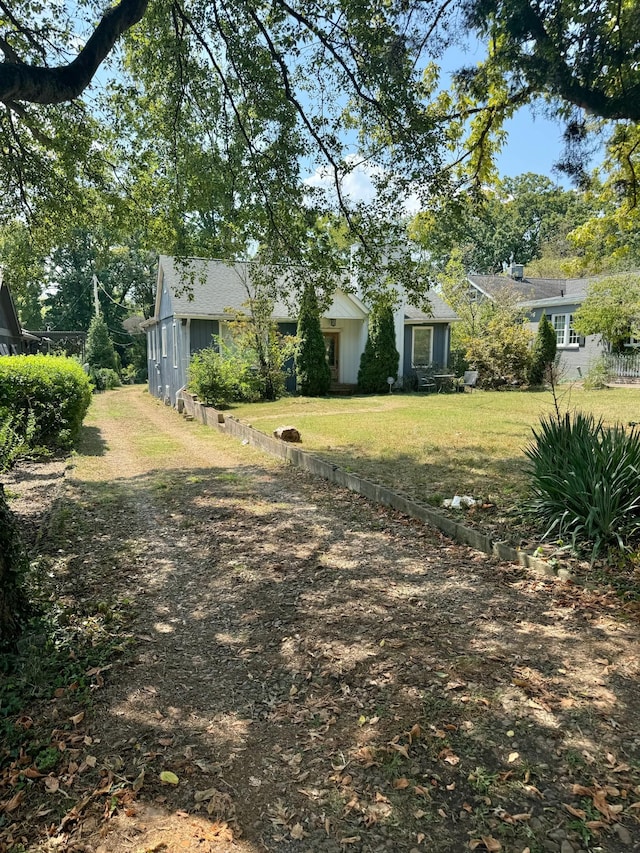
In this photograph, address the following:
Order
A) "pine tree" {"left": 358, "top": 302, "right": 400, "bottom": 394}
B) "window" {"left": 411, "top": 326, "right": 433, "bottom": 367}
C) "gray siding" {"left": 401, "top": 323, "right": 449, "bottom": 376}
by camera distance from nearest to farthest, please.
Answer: "pine tree" {"left": 358, "top": 302, "right": 400, "bottom": 394} < "gray siding" {"left": 401, "top": 323, "right": 449, "bottom": 376} < "window" {"left": 411, "top": 326, "right": 433, "bottom": 367}

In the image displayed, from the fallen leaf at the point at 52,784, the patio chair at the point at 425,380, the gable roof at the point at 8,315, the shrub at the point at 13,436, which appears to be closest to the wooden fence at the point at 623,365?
the patio chair at the point at 425,380

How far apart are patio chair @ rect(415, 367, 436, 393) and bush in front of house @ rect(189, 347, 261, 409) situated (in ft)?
24.3

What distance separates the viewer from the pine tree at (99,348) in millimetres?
33219

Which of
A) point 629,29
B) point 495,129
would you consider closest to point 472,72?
point 495,129

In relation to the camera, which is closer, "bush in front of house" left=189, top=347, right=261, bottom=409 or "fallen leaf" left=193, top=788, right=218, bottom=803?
"fallen leaf" left=193, top=788, right=218, bottom=803

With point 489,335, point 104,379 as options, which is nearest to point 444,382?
point 489,335

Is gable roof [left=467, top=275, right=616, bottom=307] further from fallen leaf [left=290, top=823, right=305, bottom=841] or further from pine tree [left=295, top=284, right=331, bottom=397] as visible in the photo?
fallen leaf [left=290, top=823, right=305, bottom=841]

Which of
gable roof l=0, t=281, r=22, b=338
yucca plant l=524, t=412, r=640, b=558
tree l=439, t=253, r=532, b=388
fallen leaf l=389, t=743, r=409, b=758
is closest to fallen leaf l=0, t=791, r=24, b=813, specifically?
fallen leaf l=389, t=743, r=409, b=758

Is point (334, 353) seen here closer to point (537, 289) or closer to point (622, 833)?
point (537, 289)

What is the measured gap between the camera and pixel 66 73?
14.0 ft

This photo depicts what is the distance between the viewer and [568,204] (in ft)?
150

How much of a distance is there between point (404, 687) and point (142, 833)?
1546 mm

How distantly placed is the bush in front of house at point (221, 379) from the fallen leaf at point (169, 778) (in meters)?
13.7

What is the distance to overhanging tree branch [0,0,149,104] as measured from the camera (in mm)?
3751
